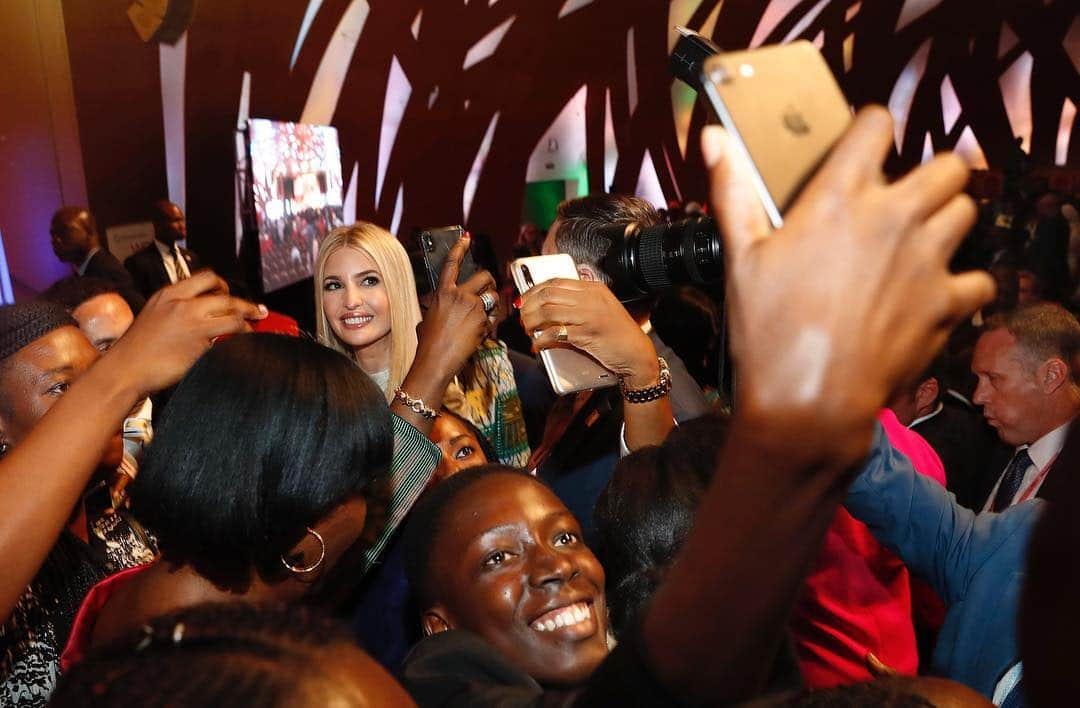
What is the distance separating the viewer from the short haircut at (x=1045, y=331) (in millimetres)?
2594

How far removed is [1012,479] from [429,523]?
1.88 meters

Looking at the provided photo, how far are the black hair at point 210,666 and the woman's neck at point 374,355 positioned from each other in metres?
1.95

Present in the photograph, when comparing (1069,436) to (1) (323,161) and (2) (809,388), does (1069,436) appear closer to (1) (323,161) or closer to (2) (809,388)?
(2) (809,388)

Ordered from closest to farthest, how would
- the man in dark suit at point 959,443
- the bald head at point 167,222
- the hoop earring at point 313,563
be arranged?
the hoop earring at point 313,563 → the man in dark suit at point 959,443 → the bald head at point 167,222

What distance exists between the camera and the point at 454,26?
27.5 feet

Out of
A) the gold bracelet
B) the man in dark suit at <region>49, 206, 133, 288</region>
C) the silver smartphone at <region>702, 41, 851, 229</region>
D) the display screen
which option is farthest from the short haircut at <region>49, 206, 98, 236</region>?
the silver smartphone at <region>702, 41, 851, 229</region>

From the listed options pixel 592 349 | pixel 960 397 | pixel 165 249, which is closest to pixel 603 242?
pixel 592 349

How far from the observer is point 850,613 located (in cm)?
171

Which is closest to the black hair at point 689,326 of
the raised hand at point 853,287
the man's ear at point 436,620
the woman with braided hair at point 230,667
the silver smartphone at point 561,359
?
the silver smartphone at point 561,359

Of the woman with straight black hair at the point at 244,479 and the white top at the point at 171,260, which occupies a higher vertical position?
the woman with straight black hair at the point at 244,479

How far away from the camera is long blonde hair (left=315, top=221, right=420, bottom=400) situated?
8.98 ft

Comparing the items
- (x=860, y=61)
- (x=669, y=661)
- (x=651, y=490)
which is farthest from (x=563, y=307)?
(x=860, y=61)

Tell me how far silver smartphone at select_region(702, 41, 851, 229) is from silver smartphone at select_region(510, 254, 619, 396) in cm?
112

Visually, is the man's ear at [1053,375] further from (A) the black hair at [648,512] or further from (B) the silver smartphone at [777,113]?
(B) the silver smartphone at [777,113]
